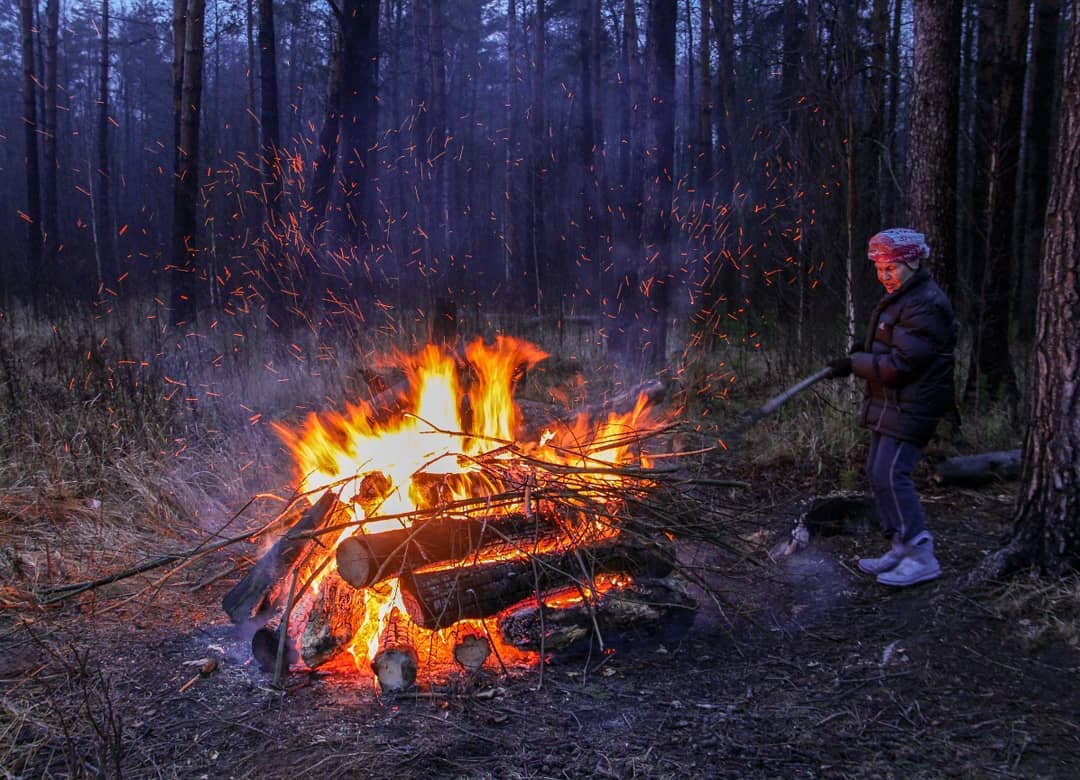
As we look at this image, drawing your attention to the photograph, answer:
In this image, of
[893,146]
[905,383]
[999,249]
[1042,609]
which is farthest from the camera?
[893,146]

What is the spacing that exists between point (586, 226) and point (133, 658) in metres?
19.4

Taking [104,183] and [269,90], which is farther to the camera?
[104,183]

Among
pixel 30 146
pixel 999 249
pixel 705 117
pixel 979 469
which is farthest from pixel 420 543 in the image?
pixel 30 146

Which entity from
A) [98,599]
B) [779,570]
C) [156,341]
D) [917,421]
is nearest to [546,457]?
[779,570]

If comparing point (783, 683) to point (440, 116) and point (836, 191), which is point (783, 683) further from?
point (440, 116)

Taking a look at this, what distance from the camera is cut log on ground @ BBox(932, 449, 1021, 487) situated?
5.84 meters

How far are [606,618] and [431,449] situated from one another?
1.37 meters

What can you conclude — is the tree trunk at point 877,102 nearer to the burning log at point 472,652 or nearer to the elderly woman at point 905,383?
the elderly woman at point 905,383

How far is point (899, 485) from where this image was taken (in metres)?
4.23

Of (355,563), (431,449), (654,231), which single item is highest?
(654,231)

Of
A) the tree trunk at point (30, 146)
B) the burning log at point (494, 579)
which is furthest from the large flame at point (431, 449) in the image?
the tree trunk at point (30, 146)

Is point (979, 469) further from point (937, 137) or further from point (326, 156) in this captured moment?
point (326, 156)

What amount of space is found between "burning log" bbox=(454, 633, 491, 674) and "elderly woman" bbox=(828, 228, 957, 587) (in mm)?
2320

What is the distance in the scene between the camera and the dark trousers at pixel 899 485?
4215mm
